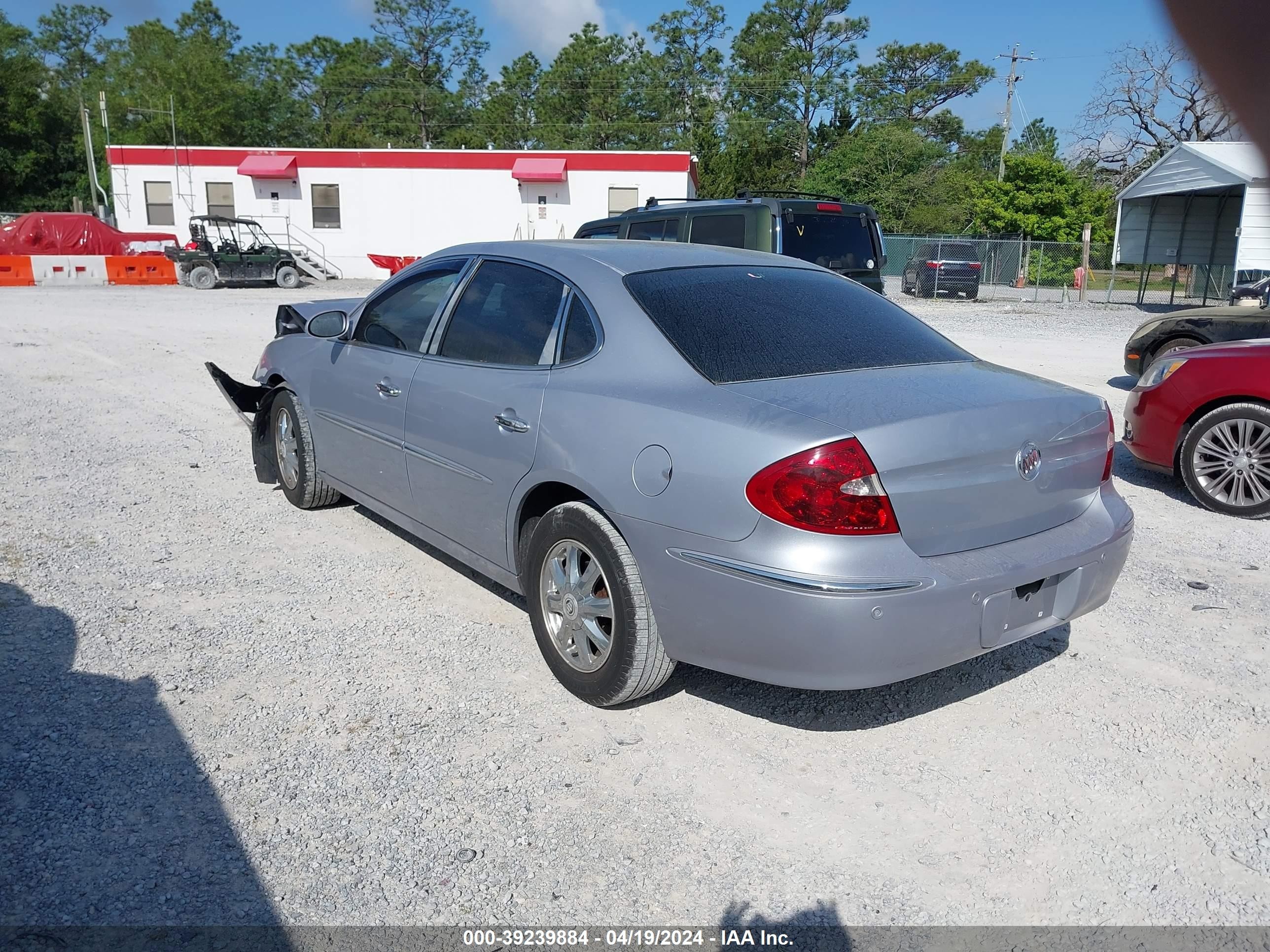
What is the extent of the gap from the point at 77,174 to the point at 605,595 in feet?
230

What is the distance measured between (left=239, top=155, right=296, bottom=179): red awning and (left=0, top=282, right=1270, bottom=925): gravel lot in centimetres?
3110

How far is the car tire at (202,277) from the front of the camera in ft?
87.6

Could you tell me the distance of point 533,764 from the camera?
3273 millimetres

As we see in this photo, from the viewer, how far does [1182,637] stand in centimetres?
432

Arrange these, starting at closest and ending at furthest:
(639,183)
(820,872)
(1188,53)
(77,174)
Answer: (1188,53) < (820,872) < (639,183) < (77,174)

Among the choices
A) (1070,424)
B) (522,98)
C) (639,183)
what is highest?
(522,98)

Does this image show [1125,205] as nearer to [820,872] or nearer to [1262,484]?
[1262,484]

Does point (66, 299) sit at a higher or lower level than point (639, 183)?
lower

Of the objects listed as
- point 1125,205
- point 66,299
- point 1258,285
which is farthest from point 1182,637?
point 1125,205

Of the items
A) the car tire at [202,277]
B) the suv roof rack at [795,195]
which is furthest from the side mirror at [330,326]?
the car tire at [202,277]

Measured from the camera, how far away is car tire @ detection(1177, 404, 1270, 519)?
606 cm

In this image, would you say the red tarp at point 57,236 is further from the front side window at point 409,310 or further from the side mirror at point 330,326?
the front side window at point 409,310

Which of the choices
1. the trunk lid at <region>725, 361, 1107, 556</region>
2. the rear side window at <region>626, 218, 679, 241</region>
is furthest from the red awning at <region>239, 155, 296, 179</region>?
the trunk lid at <region>725, 361, 1107, 556</region>

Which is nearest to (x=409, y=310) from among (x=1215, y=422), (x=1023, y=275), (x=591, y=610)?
(x=591, y=610)
